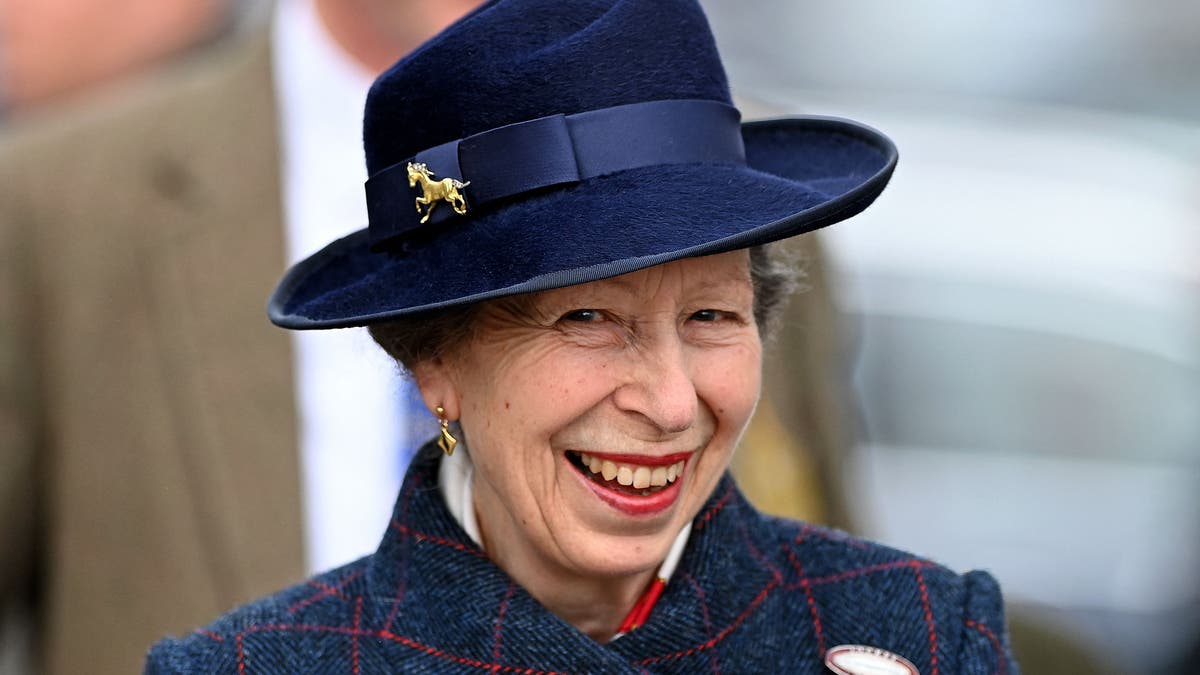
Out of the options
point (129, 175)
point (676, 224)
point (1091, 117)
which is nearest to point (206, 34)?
point (129, 175)

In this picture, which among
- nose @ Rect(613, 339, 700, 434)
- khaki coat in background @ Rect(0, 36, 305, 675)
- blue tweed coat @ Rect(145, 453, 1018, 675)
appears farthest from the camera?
khaki coat in background @ Rect(0, 36, 305, 675)

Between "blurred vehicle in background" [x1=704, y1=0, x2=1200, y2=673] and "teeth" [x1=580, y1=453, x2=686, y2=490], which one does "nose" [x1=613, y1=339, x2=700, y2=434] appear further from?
"blurred vehicle in background" [x1=704, y1=0, x2=1200, y2=673]

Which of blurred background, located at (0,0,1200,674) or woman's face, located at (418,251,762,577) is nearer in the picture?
woman's face, located at (418,251,762,577)

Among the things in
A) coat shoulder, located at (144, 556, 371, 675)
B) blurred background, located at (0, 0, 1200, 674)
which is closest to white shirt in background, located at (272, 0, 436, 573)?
coat shoulder, located at (144, 556, 371, 675)

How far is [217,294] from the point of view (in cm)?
471

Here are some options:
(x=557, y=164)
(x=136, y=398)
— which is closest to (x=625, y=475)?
(x=557, y=164)

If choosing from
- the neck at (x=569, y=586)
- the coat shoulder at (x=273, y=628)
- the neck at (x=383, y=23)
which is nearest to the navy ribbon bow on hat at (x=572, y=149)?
the neck at (x=569, y=586)

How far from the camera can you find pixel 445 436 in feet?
10.7

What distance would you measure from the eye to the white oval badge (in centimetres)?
74

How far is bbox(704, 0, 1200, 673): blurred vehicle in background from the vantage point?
8.30 meters

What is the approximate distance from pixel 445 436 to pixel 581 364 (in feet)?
1.09

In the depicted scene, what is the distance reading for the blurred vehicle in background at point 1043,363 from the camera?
27.2 ft

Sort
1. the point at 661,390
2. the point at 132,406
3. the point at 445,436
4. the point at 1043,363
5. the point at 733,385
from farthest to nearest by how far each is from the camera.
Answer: the point at 1043,363
the point at 132,406
the point at 445,436
the point at 733,385
the point at 661,390

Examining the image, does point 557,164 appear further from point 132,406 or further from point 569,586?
point 132,406
